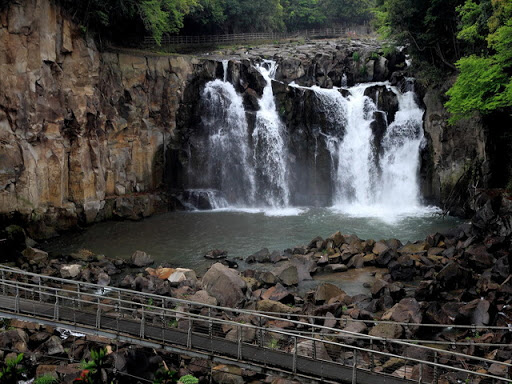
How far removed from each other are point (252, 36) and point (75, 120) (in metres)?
25.9

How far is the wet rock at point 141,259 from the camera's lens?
21531 millimetres

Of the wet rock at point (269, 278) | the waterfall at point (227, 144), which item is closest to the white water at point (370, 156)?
the waterfall at point (227, 144)

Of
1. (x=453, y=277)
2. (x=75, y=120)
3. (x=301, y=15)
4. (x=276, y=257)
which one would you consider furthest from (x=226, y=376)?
(x=301, y=15)

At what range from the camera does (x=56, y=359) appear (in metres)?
12.7

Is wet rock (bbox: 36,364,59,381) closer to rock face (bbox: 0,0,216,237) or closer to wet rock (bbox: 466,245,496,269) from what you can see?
rock face (bbox: 0,0,216,237)

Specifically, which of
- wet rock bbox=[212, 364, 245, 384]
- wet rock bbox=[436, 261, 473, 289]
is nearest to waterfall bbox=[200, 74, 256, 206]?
wet rock bbox=[436, 261, 473, 289]

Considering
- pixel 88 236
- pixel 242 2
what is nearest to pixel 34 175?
pixel 88 236

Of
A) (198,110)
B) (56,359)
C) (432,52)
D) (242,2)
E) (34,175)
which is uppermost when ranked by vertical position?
(242,2)

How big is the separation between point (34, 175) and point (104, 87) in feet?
26.2

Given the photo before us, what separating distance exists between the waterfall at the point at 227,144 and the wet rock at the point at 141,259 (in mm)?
12168

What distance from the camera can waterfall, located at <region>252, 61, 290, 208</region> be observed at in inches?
1312

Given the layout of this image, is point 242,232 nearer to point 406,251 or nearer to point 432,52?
point 406,251

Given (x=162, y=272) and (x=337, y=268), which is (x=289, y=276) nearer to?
(x=337, y=268)

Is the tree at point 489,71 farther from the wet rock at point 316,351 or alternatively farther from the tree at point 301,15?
the tree at point 301,15
